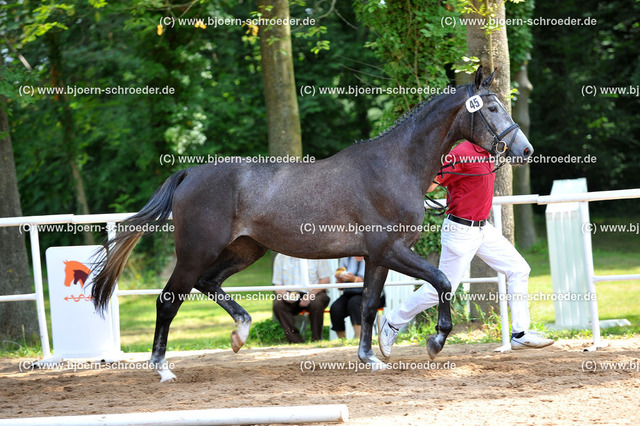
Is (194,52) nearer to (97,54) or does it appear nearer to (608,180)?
(97,54)

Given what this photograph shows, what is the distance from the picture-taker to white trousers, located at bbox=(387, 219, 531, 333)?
5.70 metres

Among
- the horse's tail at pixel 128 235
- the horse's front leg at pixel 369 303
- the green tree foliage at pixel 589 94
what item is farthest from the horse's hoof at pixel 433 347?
the green tree foliage at pixel 589 94

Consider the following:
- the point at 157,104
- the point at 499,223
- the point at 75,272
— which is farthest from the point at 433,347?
the point at 157,104

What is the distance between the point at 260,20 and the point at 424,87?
252 cm

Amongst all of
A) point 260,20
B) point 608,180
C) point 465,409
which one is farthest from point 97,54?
point 608,180

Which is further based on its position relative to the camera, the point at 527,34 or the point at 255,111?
the point at 255,111

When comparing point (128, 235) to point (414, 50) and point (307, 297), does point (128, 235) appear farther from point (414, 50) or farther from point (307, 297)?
point (414, 50)

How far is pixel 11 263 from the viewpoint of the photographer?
29.5 feet

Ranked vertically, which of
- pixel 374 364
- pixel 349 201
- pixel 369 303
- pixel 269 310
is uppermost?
pixel 349 201

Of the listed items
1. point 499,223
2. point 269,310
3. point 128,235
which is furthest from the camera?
point 269,310

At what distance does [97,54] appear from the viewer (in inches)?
589

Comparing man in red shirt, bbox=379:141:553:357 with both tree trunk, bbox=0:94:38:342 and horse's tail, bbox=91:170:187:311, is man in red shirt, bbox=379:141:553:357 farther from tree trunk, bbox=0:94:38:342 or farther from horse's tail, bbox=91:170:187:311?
tree trunk, bbox=0:94:38:342

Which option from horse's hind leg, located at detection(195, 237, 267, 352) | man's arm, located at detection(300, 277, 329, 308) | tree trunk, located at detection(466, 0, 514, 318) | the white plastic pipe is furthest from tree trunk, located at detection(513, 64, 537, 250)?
the white plastic pipe

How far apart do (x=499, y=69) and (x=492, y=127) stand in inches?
80.6
